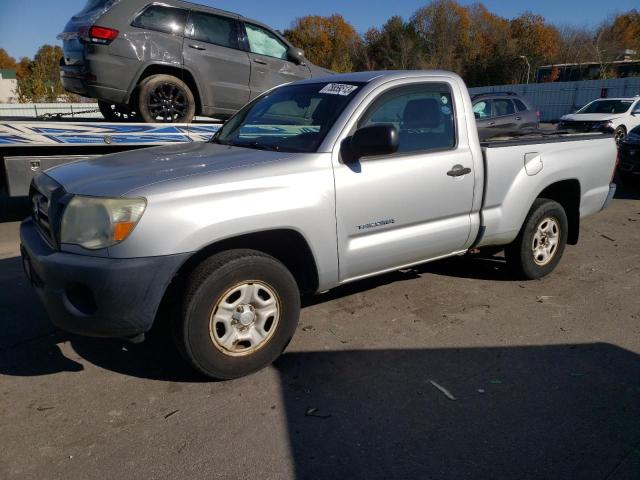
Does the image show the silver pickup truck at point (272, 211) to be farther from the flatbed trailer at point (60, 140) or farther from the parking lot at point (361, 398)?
the flatbed trailer at point (60, 140)

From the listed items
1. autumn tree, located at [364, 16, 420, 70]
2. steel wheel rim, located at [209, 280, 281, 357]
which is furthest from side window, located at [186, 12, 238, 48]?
autumn tree, located at [364, 16, 420, 70]

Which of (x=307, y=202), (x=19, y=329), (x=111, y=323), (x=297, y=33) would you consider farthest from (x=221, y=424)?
(x=297, y=33)

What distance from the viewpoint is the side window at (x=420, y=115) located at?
3622mm

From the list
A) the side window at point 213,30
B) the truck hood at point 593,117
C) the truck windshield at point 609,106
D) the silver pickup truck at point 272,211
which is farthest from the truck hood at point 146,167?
the truck windshield at point 609,106

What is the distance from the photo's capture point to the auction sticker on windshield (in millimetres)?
3537

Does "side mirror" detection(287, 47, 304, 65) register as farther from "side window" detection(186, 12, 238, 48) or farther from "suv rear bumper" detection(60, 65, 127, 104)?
"suv rear bumper" detection(60, 65, 127, 104)

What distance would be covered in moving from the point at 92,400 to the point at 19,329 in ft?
4.11

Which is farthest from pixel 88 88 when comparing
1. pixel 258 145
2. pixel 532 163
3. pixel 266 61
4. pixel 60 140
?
pixel 532 163

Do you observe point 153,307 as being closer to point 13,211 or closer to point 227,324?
point 227,324

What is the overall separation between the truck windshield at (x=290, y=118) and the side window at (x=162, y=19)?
3.10 metres

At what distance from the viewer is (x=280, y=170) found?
9.83ft

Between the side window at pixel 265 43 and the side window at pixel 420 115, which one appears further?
the side window at pixel 265 43

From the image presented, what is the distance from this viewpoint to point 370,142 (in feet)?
10.2

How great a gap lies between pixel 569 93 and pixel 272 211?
37147 mm
